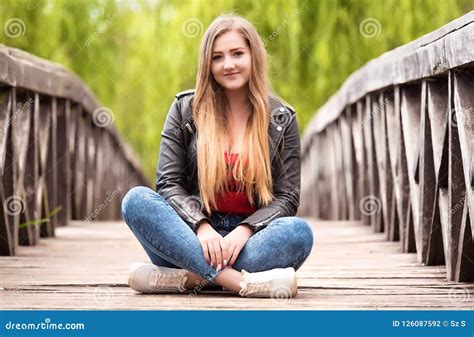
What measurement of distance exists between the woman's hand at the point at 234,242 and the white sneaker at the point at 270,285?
83mm

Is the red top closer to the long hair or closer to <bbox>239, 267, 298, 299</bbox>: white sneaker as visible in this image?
Answer: the long hair

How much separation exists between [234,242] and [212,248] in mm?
76

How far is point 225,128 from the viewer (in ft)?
10.6

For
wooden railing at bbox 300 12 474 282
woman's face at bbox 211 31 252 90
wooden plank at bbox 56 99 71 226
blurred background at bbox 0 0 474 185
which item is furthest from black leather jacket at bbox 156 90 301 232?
blurred background at bbox 0 0 474 185

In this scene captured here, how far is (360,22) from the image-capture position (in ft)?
27.0

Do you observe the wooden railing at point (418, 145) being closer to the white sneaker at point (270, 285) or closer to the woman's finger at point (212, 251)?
the white sneaker at point (270, 285)

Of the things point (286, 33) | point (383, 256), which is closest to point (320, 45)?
point (286, 33)

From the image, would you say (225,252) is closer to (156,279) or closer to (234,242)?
(234,242)

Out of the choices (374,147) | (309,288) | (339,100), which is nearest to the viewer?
(309,288)

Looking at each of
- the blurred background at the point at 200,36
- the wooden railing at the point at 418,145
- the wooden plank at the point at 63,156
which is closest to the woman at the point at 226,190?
the wooden railing at the point at 418,145

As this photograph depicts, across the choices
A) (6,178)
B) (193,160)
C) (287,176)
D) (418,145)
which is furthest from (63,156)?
(287,176)

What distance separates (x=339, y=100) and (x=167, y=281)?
3.37 m

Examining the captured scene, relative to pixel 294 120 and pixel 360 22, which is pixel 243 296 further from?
pixel 360 22

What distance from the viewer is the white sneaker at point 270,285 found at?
9.71 ft
